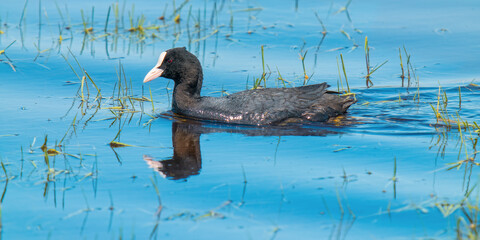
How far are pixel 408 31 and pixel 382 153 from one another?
5515 mm

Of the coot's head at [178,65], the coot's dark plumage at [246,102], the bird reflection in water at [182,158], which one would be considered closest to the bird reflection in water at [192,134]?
the bird reflection in water at [182,158]

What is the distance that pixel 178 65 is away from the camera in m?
7.82

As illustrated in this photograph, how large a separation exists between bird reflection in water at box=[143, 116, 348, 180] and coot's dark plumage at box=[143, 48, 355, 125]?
142 millimetres

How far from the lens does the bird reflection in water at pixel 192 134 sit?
229 inches

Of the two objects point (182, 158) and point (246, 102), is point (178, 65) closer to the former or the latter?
point (246, 102)

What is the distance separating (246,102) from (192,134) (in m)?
0.74

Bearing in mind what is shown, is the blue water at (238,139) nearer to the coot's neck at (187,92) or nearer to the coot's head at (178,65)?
the coot's neck at (187,92)

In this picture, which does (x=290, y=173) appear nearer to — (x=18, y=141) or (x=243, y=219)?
(x=243, y=219)

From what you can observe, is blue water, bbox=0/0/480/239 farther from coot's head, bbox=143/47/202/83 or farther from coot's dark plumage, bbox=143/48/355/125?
coot's head, bbox=143/47/202/83

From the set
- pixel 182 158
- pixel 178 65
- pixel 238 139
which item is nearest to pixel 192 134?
pixel 238 139

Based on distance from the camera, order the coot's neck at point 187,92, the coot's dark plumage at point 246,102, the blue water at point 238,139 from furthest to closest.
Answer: the coot's neck at point 187,92 → the coot's dark plumage at point 246,102 → the blue water at point 238,139

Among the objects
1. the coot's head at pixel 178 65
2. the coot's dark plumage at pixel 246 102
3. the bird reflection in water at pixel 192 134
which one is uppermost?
the coot's head at pixel 178 65

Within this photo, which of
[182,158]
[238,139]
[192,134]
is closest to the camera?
[182,158]

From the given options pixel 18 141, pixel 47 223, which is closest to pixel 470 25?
pixel 18 141
